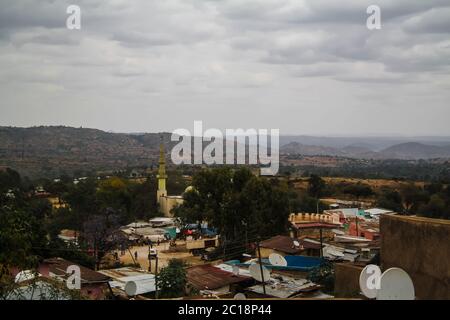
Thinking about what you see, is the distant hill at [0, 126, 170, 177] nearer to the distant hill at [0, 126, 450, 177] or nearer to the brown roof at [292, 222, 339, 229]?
the distant hill at [0, 126, 450, 177]

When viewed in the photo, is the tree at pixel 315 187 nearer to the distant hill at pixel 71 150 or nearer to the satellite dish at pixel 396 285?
the satellite dish at pixel 396 285

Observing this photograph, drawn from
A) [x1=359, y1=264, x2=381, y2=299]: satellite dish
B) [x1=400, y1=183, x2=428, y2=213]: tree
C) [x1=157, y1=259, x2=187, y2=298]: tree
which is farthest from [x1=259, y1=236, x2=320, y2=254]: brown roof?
[x1=400, y1=183, x2=428, y2=213]: tree

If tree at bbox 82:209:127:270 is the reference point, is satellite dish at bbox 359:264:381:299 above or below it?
above

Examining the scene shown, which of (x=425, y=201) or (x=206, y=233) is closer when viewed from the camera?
(x=206, y=233)

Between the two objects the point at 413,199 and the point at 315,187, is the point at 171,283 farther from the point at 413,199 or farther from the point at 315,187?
the point at 315,187

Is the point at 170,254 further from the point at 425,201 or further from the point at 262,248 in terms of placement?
the point at 425,201

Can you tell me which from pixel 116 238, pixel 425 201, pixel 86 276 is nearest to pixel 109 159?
pixel 425 201

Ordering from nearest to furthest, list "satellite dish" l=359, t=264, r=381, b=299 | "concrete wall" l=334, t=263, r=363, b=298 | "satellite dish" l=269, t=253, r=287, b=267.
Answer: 1. "satellite dish" l=359, t=264, r=381, b=299
2. "concrete wall" l=334, t=263, r=363, b=298
3. "satellite dish" l=269, t=253, r=287, b=267
